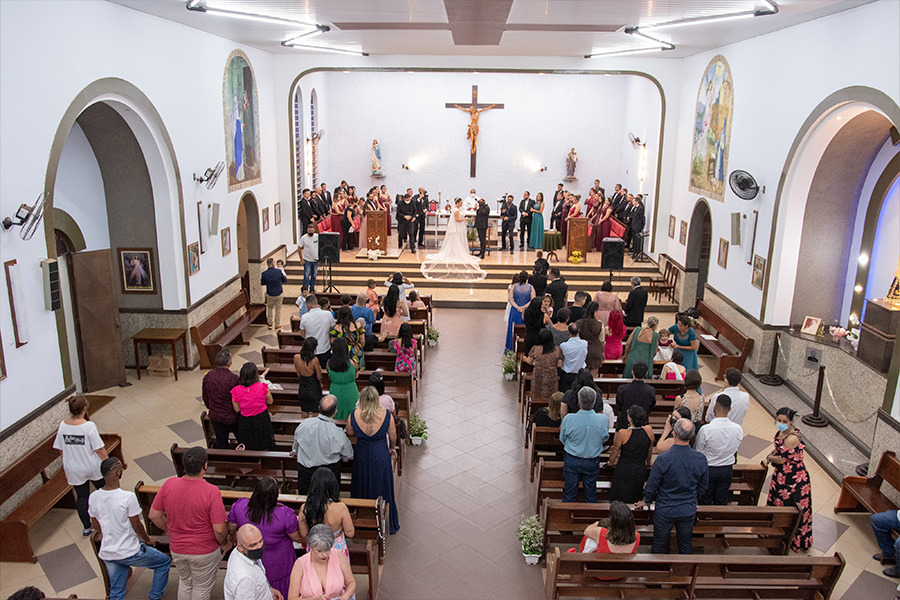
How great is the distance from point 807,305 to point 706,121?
17.2ft

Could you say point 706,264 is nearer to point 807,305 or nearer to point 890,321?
point 807,305

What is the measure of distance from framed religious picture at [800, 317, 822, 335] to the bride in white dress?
8308mm

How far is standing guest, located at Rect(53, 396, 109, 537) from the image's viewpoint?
6715 millimetres

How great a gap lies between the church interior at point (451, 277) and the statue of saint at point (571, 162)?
15.5 feet

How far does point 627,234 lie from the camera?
1934cm

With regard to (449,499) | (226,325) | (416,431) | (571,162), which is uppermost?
(571,162)

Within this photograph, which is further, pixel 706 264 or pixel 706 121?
pixel 706 264

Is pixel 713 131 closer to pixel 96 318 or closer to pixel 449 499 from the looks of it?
pixel 449 499

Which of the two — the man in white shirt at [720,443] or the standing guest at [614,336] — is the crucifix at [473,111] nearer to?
the standing guest at [614,336]

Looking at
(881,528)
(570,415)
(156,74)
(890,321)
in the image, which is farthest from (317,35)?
(881,528)

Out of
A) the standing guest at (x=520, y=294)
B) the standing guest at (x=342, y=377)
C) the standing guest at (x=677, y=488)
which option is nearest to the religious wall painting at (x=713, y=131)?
the standing guest at (x=520, y=294)

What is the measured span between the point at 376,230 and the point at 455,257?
87.2 inches

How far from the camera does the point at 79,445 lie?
22.1ft

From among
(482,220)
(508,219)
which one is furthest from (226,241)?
(508,219)
